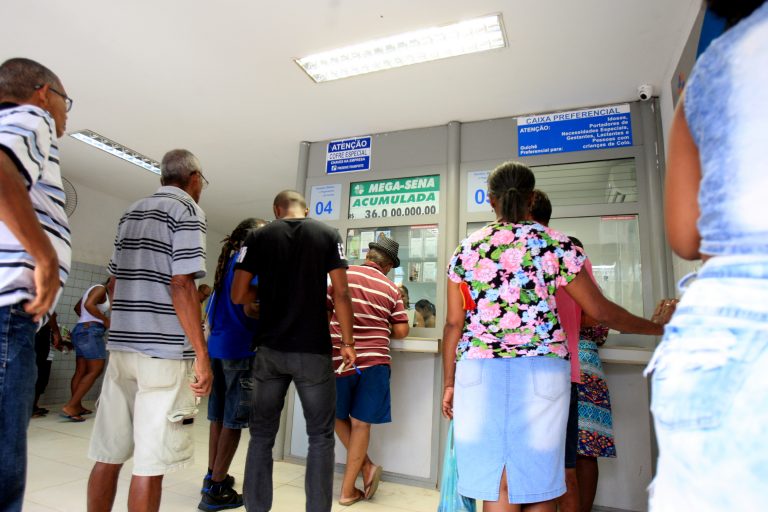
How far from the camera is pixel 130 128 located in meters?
4.63

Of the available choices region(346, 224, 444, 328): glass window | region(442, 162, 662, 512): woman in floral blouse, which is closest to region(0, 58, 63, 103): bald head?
region(442, 162, 662, 512): woman in floral blouse

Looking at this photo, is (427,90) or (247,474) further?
(427,90)

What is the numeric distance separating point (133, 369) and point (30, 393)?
63cm

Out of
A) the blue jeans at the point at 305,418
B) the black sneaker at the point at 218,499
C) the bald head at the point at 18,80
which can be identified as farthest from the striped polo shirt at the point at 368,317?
the bald head at the point at 18,80

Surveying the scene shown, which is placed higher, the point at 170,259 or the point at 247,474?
the point at 170,259

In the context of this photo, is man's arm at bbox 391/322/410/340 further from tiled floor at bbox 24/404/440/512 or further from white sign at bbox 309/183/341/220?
white sign at bbox 309/183/341/220

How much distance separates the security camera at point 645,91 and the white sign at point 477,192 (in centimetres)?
119

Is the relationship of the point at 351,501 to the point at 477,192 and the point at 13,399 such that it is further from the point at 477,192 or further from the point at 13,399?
the point at 477,192

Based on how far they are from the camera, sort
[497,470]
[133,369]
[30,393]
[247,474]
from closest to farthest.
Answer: [30,393] < [497,470] < [133,369] < [247,474]

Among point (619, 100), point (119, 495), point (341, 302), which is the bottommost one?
point (119, 495)

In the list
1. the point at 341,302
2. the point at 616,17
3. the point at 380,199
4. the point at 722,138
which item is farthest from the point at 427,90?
the point at 722,138

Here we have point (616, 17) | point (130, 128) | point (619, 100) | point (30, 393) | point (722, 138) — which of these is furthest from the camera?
point (130, 128)

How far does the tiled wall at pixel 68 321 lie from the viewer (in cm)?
613

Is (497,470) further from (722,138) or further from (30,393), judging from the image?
(30,393)
